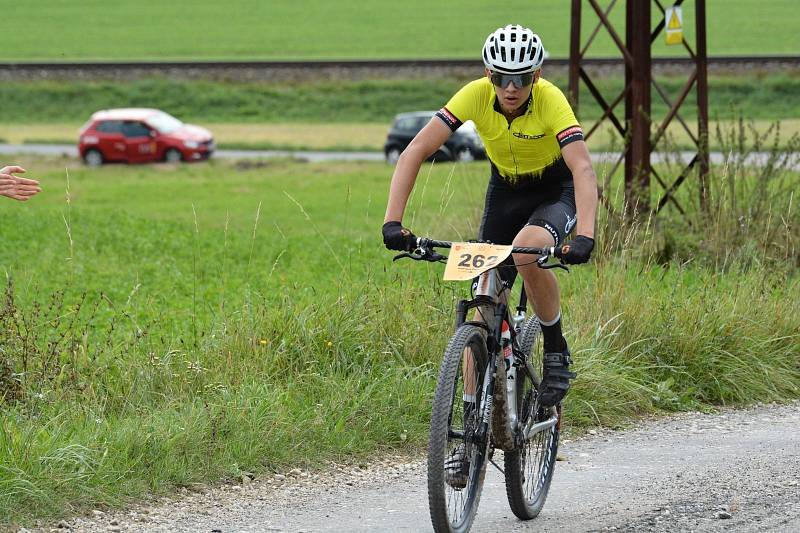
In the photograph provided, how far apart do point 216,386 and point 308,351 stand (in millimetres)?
778

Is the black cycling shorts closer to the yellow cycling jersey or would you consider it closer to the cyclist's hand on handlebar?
the yellow cycling jersey

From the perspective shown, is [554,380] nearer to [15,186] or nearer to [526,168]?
[526,168]

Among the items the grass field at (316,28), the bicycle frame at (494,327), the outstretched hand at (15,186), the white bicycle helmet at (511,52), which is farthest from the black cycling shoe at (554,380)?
the grass field at (316,28)

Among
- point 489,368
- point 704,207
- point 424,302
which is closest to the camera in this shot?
point 489,368

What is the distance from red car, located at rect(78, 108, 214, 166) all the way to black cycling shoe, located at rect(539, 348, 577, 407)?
3280 cm

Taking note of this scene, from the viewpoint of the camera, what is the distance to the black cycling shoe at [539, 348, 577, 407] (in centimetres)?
597

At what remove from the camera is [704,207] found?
1170cm

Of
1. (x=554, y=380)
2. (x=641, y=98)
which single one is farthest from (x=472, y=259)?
(x=641, y=98)

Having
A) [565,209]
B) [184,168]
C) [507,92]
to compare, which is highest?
[507,92]

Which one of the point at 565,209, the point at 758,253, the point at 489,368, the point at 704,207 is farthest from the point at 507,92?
the point at 704,207

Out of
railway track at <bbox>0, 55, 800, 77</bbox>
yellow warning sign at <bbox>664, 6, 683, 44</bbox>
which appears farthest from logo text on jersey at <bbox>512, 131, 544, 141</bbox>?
railway track at <bbox>0, 55, 800, 77</bbox>

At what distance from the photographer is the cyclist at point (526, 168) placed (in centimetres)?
545

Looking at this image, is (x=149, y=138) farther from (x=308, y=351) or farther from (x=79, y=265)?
(x=308, y=351)

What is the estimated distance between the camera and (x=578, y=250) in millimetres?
5172
